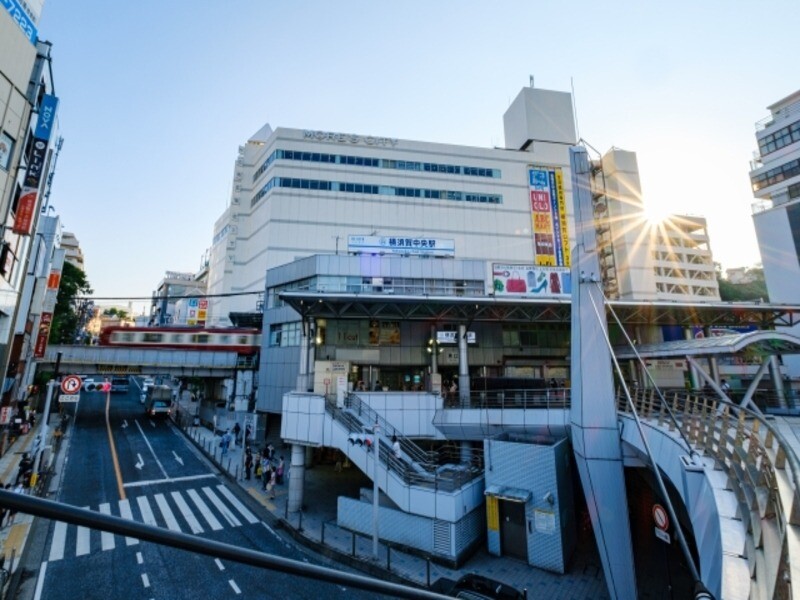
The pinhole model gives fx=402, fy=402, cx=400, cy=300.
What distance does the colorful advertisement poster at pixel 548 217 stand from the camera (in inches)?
2108

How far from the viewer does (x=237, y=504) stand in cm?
2144

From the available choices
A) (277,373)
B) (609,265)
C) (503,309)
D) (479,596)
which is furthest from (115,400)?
(609,265)

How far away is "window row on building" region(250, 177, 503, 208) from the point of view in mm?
50688

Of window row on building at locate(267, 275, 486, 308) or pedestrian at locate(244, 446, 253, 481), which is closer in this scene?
pedestrian at locate(244, 446, 253, 481)

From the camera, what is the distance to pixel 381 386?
1249 inches

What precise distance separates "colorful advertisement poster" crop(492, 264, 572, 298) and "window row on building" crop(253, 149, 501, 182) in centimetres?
2890

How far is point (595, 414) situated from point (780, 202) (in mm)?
46251

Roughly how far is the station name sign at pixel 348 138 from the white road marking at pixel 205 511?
43061 millimetres

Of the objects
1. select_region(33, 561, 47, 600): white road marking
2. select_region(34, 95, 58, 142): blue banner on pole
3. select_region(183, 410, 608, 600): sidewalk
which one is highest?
select_region(34, 95, 58, 142): blue banner on pole

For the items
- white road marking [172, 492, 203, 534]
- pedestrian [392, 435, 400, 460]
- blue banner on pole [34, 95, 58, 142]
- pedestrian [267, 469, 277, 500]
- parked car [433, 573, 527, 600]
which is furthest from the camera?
blue banner on pole [34, 95, 58, 142]

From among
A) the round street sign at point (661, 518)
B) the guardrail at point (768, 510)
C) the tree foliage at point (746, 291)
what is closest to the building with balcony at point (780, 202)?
the tree foliage at point (746, 291)

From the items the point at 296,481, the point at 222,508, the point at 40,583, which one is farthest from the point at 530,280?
the point at 40,583

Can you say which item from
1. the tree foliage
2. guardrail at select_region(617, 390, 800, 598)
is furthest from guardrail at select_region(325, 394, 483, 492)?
the tree foliage

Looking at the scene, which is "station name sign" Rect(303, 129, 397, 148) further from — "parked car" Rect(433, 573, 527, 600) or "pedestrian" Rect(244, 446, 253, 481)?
"parked car" Rect(433, 573, 527, 600)
